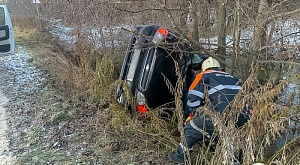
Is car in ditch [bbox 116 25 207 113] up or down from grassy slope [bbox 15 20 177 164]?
up

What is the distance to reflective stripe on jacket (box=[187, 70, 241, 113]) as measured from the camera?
376 cm

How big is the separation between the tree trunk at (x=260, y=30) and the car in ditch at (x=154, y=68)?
83cm

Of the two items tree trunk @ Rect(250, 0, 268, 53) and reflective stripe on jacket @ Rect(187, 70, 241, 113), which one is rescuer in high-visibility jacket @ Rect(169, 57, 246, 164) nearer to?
reflective stripe on jacket @ Rect(187, 70, 241, 113)

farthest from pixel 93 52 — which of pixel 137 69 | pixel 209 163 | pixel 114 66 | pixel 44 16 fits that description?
pixel 44 16

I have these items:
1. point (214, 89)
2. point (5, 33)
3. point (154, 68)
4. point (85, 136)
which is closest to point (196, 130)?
point (214, 89)

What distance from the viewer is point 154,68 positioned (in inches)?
187

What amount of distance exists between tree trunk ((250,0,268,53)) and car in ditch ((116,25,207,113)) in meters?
0.83

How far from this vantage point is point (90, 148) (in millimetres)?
4523

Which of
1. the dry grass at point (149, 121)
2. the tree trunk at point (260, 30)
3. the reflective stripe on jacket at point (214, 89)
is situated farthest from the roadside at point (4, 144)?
the tree trunk at point (260, 30)

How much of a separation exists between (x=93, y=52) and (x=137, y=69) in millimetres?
2129

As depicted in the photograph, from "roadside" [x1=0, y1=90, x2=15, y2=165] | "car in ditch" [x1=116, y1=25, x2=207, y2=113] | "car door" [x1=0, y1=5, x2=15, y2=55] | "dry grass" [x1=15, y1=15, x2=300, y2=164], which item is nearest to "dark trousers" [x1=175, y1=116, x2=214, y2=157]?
"dry grass" [x1=15, y1=15, x2=300, y2=164]

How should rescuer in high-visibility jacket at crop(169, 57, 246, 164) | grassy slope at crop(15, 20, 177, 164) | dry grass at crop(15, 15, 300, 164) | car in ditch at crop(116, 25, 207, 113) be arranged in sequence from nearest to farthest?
dry grass at crop(15, 15, 300, 164) < rescuer in high-visibility jacket at crop(169, 57, 246, 164) < grassy slope at crop(15, 20, 177, 164) < car in ditch at crop(116, 25, 207, 113)

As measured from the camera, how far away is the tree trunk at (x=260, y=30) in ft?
14.8

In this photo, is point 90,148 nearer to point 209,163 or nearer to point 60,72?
point 209,163
